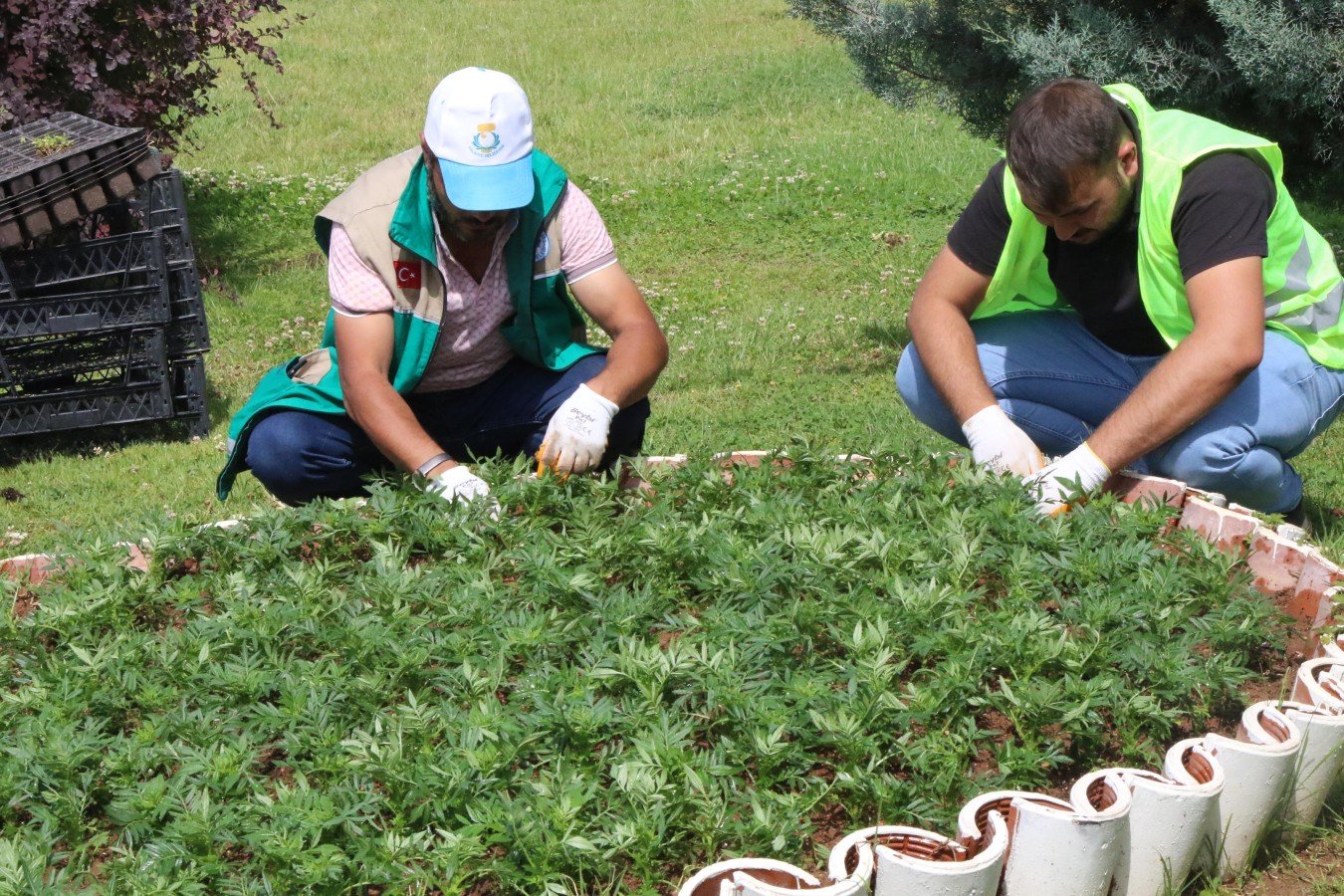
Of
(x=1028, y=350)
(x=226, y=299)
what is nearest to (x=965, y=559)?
(x=1028, y=350)

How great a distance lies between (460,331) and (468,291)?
130 mm

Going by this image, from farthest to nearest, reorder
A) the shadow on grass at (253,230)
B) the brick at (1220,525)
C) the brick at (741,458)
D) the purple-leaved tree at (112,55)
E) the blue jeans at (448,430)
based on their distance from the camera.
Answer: the shadow on grass at (253,230) → the purple-leaved tree at (112,55) → the blue jeans at (448,430) → the brick at (741,458) → the brick at (1220,525)

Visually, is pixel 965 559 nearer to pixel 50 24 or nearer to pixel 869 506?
pixel 869 506

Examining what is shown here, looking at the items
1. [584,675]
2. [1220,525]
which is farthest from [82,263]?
[1220,525]

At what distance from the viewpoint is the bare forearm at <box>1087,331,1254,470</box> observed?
11.6 feet

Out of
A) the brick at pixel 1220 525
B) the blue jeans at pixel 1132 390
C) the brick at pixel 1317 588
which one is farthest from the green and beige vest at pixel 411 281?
the brick at pixel 1317 588

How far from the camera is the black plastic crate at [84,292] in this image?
18.5 ft

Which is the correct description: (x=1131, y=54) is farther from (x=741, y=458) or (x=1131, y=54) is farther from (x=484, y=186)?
(x=484, y=186)

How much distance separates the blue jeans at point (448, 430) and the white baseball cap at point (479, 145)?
72 cm

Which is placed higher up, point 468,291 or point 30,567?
point 468,291

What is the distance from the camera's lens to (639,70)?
48.4 ft

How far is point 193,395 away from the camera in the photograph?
6086 millimetres

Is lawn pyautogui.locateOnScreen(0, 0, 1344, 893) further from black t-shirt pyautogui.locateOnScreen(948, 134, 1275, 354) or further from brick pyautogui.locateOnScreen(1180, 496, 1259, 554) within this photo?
black t-shirt pyautogui.locateOnScreen(948, 134, 1275, 354)

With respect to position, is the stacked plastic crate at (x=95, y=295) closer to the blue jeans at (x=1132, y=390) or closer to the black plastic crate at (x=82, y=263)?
the black plastic crate at (x=82, y=263)
